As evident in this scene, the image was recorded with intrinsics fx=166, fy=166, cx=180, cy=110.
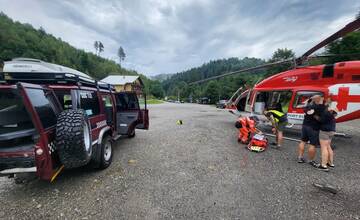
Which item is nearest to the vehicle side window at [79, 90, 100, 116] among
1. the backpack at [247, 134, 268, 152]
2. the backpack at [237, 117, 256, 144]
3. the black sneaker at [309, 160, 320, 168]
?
the backpack at [247, 134, 268, 152]

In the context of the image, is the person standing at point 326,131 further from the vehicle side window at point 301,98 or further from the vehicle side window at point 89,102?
the vehicle side window at point 89,102

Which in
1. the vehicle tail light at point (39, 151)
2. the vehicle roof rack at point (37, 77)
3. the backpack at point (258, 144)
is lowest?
the backpack at point (258, 144)

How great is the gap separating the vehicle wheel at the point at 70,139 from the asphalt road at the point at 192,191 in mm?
717

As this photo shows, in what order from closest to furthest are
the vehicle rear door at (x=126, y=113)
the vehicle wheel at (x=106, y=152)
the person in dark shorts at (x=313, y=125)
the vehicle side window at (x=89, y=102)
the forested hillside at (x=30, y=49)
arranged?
the vehicle side window at (x=89, y=102)
the vehicle wheel at (x=106, y=152)
the person in dark shorts at (x=313, y=125)
the vehicle rear door at (x=126, y=113)
the forested hillside at (x=30, y=49)

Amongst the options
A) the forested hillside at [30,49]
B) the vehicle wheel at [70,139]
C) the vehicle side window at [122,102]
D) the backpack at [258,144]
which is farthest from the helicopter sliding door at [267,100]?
the forested hillside at [30,49]

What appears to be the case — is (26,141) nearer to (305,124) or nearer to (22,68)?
(22,68)

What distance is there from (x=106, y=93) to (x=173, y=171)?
9.19 ft

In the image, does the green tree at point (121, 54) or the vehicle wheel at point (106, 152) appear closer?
the vehicle wheel at point (106, 152)

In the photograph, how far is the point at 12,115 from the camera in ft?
9.66

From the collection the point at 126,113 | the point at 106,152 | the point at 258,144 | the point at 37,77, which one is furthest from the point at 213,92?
the point at 37,77

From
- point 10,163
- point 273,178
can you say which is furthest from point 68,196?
point 273,178

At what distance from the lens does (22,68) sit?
3.21 m

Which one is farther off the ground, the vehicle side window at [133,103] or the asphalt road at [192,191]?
the vehicle side window at [133,103]

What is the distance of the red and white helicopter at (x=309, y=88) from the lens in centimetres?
598
